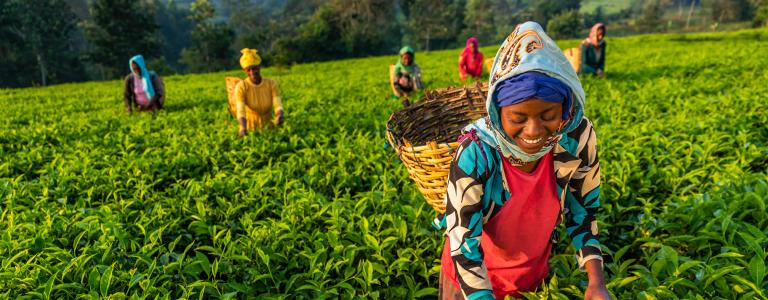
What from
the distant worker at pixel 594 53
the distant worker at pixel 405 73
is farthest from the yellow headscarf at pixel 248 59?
the distant worker at pixel 594 53

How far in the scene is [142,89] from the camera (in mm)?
8711

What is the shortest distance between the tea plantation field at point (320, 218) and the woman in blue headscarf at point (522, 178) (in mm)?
344

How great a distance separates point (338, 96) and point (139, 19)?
38141mm

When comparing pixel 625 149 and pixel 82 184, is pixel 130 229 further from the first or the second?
pixel 625 149

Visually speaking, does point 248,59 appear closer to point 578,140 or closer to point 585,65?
point 578,140

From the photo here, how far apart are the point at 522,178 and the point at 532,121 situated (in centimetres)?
30

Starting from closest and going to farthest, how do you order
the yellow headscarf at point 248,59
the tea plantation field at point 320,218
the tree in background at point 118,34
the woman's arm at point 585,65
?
the tea plantation field at point 320,218 → the yellow headscarf at point 248,59 → the woman's arm at point 585,65 → the tree in background at point 118,34

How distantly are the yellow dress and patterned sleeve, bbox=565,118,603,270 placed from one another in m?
4.65

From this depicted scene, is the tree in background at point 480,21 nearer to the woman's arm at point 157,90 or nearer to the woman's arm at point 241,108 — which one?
the woman's arm at point 157,90

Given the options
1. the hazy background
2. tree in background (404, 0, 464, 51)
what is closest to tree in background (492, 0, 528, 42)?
the hazy background

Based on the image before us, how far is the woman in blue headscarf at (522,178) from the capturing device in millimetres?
1320

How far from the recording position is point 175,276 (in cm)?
255

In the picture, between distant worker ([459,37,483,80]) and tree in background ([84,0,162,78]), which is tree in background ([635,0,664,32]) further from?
distant worker ([459,37,483,80])

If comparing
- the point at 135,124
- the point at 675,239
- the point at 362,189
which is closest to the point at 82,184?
the point at 362,189
